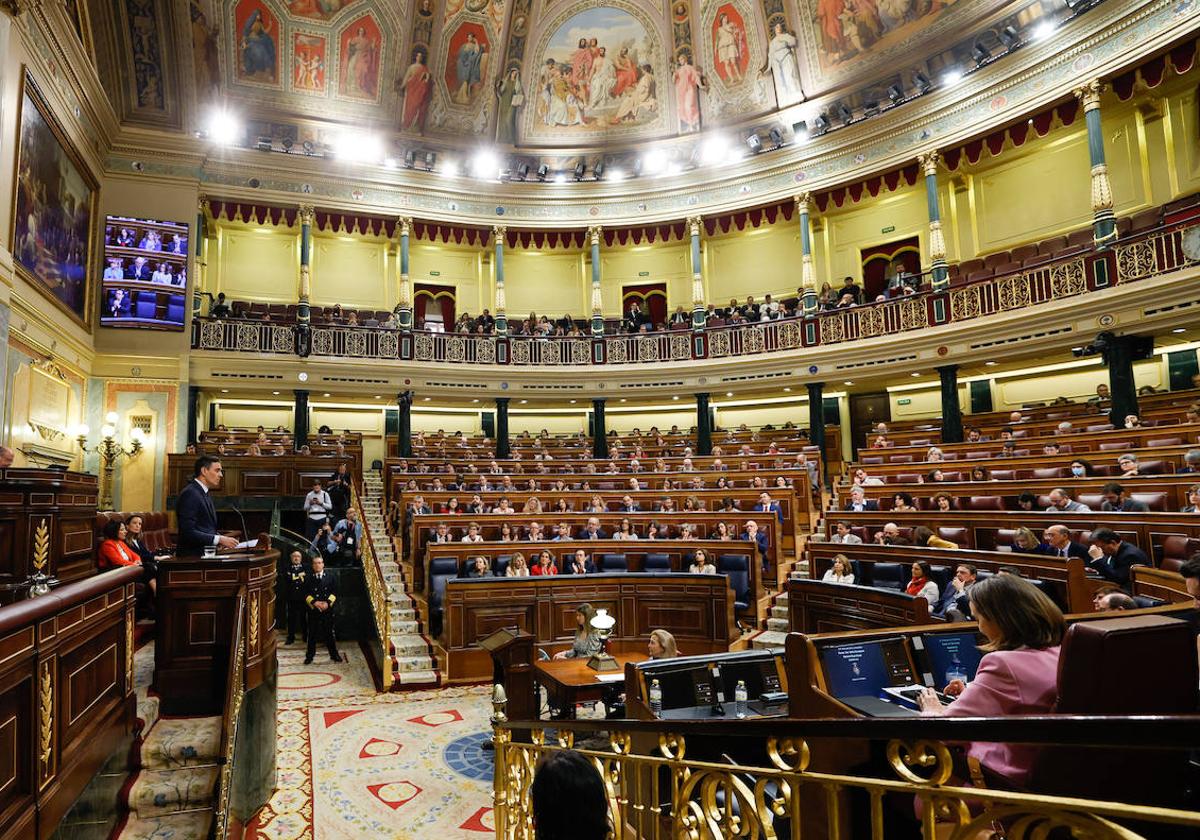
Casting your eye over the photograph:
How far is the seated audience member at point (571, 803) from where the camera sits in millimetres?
1663

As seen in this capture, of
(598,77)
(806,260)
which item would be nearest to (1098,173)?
(806,260)

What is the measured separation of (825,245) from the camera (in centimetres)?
1873

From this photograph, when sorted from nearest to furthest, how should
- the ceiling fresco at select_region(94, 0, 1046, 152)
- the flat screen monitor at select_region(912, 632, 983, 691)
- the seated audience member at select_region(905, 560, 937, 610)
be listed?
the flat screen monitor at select_region(912, 632, 983, 691), the seated audience member at select_region(905, 560, 937, 610), the ceiling fresco at select_region(94, 0, 1046, 152)

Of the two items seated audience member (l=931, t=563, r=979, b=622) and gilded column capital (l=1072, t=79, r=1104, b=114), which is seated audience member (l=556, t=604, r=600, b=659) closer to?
seated audience member (l=931, t=563, r=979, b=622)

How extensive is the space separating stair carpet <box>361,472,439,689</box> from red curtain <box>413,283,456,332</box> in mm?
9303

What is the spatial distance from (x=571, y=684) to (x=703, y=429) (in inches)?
460

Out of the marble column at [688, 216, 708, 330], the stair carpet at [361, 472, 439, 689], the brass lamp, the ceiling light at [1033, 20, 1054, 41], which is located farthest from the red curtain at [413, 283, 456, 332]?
the ceiling light at [1033, 20, 1054, 41]

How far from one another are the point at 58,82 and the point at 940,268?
15236 millimetres

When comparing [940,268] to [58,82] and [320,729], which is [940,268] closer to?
[320,729]

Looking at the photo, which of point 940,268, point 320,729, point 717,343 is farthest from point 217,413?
point 940,268

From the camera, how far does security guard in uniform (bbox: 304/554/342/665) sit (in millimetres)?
9023

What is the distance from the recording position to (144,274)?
13.8m

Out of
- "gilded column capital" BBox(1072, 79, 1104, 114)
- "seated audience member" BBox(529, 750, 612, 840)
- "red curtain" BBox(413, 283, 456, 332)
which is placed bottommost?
"seated audience member" BBox(529, 750, 612, 840)

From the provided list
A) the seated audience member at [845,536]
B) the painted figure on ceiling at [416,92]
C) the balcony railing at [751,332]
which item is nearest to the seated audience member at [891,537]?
the seated audience member at [845,536]
